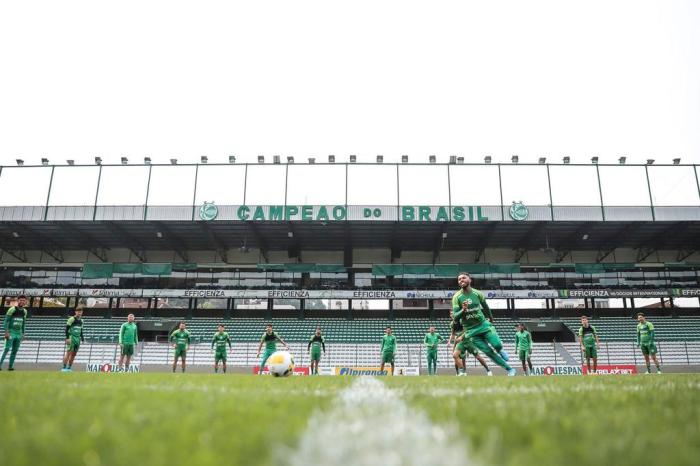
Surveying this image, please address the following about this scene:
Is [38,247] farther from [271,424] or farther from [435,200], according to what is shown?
[271,424]

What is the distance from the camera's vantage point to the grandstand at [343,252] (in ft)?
102

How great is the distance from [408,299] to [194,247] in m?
17.9

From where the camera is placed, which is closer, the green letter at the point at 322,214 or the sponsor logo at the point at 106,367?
the sponsor logo at the point at 106,367

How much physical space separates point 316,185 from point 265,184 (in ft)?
13.3

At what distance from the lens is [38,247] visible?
3572cm

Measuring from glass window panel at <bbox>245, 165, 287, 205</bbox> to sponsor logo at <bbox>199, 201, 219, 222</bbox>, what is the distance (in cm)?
262

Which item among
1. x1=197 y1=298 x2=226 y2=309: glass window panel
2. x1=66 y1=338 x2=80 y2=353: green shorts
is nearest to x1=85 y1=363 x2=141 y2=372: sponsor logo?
x1=66 y1=338 x2=80 y2=353: green shorts

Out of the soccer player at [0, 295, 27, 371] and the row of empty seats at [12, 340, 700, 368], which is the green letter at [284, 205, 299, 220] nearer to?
the row of empty seats at [12, 340, 700, 368]

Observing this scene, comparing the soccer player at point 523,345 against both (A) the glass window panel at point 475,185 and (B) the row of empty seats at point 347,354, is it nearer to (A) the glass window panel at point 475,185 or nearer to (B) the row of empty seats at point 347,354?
(B) the row of empty seats at point 347,354

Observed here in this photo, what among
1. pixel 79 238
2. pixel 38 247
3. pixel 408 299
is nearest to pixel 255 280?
pixel 408 299

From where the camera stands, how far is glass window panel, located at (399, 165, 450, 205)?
33.0 meters

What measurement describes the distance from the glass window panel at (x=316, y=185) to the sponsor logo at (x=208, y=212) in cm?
541

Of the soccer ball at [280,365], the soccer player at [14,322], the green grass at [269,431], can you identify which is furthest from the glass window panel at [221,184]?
the green grass at [269,431]

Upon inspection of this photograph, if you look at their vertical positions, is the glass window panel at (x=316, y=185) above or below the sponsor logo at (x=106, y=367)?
above
